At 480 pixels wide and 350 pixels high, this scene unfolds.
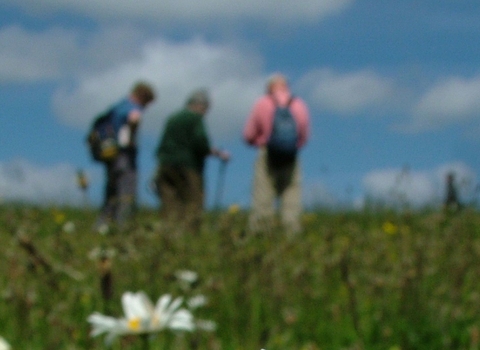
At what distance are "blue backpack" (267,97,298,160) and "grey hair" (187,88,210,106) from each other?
1356 mm

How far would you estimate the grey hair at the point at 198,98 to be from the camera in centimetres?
984

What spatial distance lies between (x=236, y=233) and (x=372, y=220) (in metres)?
6.43

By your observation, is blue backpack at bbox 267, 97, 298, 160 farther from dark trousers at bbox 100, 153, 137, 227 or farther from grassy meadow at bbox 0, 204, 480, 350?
grassy meadow at bbox 0, 204, 480, 350

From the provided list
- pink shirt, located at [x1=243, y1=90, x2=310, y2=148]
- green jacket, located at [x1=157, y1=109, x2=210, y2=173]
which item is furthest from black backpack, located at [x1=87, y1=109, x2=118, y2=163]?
pink shirt, located at [x1=243, y1=90, x2=310, y2=148]

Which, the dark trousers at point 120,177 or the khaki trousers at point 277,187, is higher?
the dark trousers at point 120,177

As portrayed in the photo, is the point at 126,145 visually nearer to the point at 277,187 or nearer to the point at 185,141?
the point at 185,141

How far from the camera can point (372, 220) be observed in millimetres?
9758

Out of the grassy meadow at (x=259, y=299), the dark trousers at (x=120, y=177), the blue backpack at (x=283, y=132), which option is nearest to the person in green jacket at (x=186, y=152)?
the dark trousers at (x=120, y=177)

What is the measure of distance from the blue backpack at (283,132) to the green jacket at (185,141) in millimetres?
1189

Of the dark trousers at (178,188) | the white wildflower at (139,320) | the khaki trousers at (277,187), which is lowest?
the white wildflower at (139,320)

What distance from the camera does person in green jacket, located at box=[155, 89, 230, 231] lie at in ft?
31.9

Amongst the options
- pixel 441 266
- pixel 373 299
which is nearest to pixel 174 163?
pixel 441 266

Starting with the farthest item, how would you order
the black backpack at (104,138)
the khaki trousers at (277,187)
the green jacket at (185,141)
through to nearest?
the green jacket at (185,141), the black backpack at (104,138), the khaki trousers at (277,187)

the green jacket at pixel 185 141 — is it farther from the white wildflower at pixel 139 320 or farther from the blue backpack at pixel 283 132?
the white wildflower at pixel 139 320
